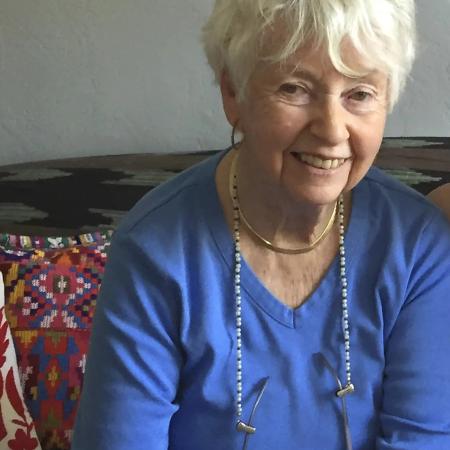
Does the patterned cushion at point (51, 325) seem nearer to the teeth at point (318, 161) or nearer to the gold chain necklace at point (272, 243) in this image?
the gold chain necklace at point (272, 243)

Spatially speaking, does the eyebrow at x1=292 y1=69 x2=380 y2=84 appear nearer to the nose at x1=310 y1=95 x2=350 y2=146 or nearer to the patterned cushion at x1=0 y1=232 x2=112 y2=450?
the nose at x1=310 y1=95 x2=350 y2=146

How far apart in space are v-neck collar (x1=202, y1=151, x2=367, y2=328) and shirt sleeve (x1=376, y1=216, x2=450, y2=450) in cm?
9

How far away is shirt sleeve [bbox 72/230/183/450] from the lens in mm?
1028

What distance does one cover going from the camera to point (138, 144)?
7.08ft

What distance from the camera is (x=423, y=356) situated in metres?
1.07

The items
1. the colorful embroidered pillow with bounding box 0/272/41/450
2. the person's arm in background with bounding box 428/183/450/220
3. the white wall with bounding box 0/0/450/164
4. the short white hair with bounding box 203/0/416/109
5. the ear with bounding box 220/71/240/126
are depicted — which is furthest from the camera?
the white wall with bounding box 0/0/450/164

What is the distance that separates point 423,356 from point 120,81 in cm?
128

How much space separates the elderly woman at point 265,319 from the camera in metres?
1.04

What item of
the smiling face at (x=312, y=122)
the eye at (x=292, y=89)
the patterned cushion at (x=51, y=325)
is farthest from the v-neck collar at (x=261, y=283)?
the patterned cushion at (x=51, y=325)

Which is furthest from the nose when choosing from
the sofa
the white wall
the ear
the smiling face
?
the white wall

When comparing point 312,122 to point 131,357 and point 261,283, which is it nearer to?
point 261,283

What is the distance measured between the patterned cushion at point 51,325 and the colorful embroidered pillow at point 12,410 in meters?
0.03

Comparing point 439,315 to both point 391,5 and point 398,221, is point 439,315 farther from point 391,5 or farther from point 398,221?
point 391,5

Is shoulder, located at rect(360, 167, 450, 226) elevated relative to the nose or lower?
lower
